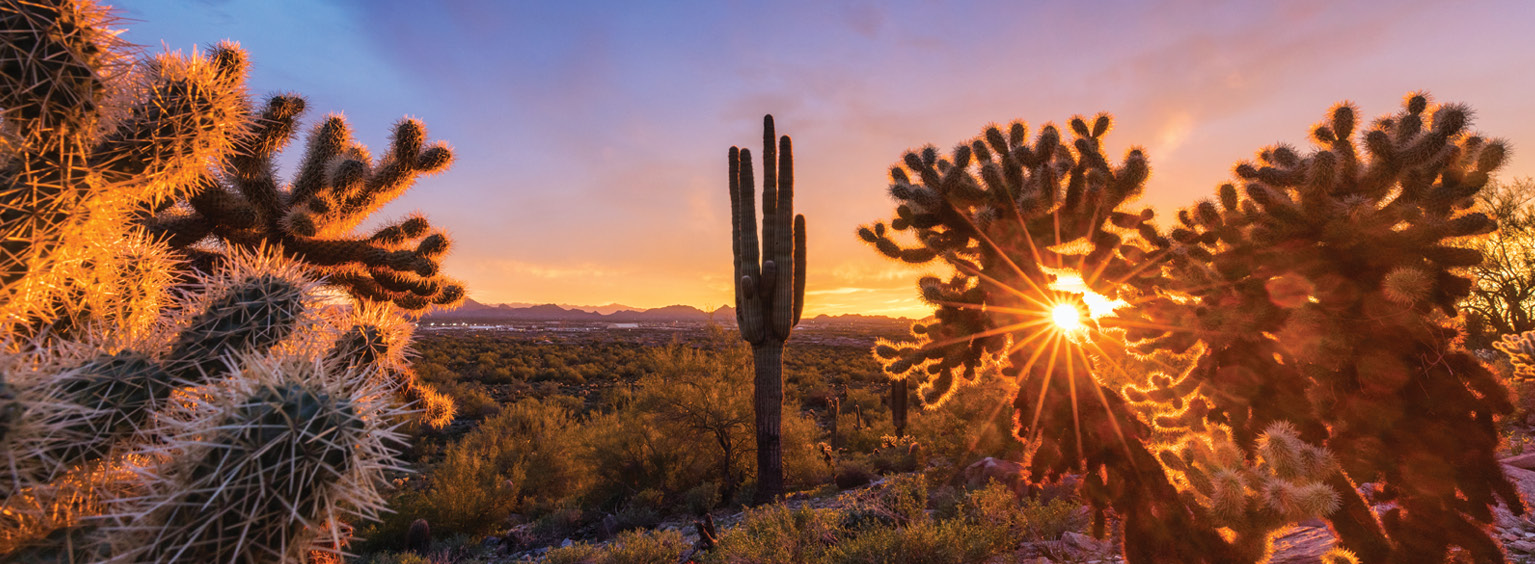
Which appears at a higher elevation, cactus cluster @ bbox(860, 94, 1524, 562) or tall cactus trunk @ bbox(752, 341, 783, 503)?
cactus cluster @ bbox(860, 94, 1524, 562)

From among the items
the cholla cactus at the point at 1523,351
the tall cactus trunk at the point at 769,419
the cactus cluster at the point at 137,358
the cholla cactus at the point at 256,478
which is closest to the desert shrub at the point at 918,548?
the cholla cactus at the point at 1523,351

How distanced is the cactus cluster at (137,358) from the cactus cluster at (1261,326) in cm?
260

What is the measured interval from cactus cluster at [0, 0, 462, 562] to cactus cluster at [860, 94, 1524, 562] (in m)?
2.60

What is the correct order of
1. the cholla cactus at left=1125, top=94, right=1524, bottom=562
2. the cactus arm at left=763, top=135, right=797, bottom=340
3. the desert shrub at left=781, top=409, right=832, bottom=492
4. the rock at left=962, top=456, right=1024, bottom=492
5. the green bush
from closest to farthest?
1. the cholla cactus at left=1125, top=94, right=1524, bottom=562
2. the rock at left=962, top=456, right=1024, bottom=492
3. the green bush
4. the cactus arm at left=763, top=135, right=797, bottom=340
5. the desert shrub at left=781, top=409, right=832, bottom=492

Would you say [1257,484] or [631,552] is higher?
[1257,484]

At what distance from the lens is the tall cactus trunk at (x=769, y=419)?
10023 millimetres

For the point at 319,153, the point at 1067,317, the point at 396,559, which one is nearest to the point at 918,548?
the point at 1067,317

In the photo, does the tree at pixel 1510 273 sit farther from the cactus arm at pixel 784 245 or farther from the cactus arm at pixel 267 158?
the cactus arm at pixel 267 158

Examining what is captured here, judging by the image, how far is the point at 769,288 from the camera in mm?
10070

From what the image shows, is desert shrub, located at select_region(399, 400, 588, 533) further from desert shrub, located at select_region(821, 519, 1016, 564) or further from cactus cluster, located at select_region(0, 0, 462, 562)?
cactus cluster, located at select_region(0, 0, 462, 562)

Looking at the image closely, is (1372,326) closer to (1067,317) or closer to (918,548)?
(1067,317)

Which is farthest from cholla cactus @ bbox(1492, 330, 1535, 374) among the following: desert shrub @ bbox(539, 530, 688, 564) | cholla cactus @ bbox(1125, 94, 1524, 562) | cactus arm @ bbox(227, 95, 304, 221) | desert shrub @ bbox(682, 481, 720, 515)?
desert shrub @ bbox(682, 481, 720, 515)

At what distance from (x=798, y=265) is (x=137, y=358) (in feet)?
30.2

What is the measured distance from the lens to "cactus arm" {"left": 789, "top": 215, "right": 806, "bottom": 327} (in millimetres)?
10648
